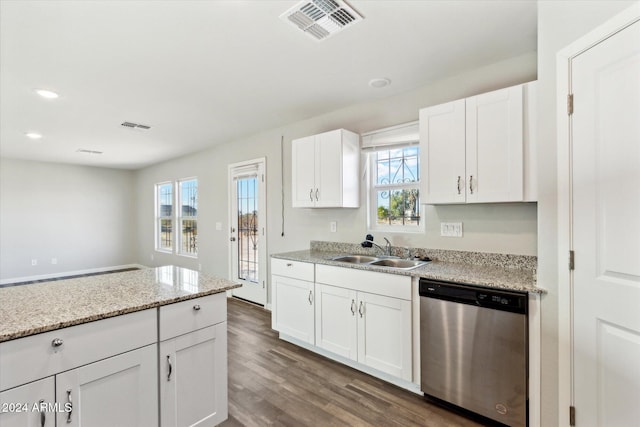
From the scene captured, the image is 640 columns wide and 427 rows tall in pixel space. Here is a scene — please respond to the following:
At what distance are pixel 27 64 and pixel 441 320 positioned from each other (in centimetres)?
360

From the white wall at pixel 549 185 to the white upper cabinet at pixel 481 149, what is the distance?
0.34m

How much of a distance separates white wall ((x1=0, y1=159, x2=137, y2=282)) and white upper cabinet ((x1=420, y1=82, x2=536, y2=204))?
24.8 feet

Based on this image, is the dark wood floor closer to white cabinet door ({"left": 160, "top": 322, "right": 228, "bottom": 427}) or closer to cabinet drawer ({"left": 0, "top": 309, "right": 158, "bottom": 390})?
white cabinet door ({"left": 160, "top": 322, "right": 228, "bottom": 427})

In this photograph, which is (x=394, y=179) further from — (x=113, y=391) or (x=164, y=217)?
(x=164, y=217)

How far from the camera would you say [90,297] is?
63.0 inches

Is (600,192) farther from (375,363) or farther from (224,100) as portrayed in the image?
(224,100)

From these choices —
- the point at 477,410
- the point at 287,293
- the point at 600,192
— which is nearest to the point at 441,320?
the point at 477,410

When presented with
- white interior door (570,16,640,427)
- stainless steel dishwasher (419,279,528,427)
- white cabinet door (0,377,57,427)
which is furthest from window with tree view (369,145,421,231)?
white cabinet door (0,377,57,427)

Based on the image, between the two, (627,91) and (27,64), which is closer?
(627,91)

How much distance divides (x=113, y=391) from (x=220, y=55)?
7.28 ft

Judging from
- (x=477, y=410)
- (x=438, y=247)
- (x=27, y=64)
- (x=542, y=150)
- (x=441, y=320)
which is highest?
(x=27, y=64)

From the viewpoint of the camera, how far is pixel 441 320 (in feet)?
6.72

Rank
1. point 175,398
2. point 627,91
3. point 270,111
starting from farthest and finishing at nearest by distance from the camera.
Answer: point 270,111 → point 175,398 → point 627,91

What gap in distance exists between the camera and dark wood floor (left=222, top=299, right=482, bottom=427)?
1972 millimetres
